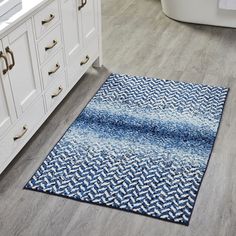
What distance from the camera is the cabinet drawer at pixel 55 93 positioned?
101 inches

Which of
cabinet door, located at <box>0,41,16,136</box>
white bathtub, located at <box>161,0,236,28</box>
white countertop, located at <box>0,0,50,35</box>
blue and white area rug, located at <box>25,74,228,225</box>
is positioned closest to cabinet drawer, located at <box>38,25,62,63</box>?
white countertop, located at <box>0,0,50,35</box>

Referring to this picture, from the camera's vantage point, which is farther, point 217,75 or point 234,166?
point 217,75

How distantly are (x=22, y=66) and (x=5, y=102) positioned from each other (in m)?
0.22

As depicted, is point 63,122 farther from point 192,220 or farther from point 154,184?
point 192,220

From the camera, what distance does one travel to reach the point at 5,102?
2115 mm

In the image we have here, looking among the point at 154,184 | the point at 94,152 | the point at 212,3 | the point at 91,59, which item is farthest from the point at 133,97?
the point at 212,3

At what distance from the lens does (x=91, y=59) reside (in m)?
3.08

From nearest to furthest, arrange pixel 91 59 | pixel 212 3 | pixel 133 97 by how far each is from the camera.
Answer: pixel 133 97 < pixel 91 59 < pixel 212 3

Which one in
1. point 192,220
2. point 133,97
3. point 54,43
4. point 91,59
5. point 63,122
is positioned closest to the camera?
point 192,220

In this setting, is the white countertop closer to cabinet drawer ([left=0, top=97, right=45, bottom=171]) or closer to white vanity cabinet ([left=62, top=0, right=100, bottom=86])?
white vanity cabinet ([left=62, top=0, right=100, bottom=86])

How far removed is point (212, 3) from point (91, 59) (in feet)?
4.32

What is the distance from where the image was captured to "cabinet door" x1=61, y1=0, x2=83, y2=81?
2.59 m

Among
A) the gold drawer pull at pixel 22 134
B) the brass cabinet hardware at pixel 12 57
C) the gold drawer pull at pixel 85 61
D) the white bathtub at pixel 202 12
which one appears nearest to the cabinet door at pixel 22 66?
the brass cabinet hardware at pixel 12 57

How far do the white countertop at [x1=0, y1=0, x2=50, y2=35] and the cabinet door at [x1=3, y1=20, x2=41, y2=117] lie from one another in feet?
0.17
